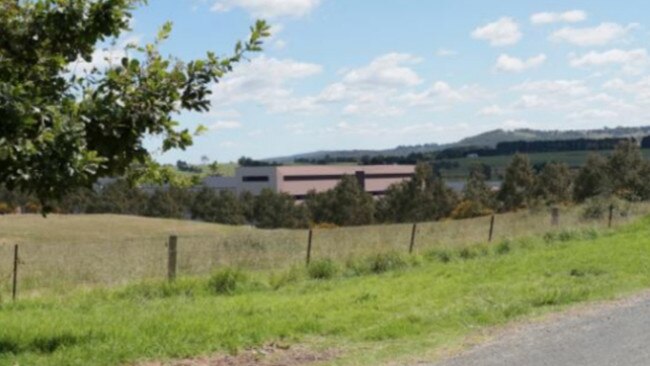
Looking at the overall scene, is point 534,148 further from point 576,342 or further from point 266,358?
point 266,358

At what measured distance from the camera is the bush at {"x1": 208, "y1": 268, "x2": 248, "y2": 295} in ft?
50.8

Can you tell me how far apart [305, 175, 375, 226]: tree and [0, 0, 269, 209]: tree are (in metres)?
83.3

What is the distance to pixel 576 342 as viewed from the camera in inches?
340

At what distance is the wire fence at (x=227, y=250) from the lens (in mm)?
18469

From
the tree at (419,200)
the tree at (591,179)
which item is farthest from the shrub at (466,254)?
the tree at (419,200)

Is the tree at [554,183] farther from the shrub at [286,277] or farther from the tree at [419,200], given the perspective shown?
the shrub at [286,277]

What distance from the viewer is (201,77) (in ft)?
26.3

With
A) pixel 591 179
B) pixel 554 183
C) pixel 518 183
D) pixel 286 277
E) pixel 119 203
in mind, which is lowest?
pixel 119 203

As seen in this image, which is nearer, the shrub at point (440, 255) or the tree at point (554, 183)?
the shrub at point (440, 255)

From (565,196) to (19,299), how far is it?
8037 cm

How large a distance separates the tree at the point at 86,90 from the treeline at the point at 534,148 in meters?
120

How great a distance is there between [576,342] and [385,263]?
33.7 ft

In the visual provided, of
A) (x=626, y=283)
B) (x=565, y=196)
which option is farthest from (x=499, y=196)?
(x=626, y=283)

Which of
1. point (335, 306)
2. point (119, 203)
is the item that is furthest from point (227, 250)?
point (119, 203)
